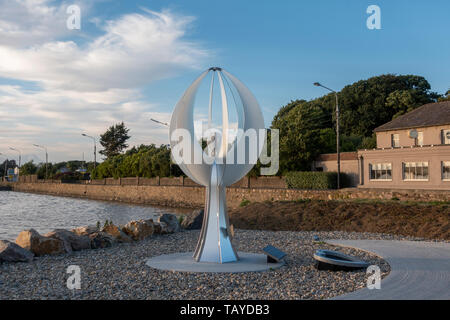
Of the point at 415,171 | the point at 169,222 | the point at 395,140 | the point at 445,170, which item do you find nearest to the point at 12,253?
the point at 169,222

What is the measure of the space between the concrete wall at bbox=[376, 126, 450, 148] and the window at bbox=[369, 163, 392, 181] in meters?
4.44

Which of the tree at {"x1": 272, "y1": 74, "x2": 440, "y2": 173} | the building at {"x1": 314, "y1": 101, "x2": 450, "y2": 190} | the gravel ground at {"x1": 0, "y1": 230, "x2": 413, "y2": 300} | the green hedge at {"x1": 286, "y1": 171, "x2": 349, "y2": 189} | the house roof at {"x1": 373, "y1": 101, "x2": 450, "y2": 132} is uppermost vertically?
the tree at {"x1": 272, "y1": 74, "x2": 440, "y2": 173}

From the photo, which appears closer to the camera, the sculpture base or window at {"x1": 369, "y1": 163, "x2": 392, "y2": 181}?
the sculpture base

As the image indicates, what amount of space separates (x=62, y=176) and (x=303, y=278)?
316 ft

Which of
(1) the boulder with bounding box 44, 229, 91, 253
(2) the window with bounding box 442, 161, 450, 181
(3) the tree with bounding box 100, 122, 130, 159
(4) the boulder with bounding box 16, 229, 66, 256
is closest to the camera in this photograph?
(4) the boulder with bounding box 16, 229, 66, 256

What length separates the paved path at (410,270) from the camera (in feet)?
22.9

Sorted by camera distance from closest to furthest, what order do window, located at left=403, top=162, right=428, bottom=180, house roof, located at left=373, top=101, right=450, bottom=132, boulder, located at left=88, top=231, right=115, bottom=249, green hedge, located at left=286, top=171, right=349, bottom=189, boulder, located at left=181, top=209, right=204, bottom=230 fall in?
boulder, located at left=88, top=231, right=115, bottom=249 → boulder, located at left=181, top=209, right=204, bottom=230 → window, located at left=403, top=162, right=428, bottom=180 → house roof, located at left=373, top=101, right=450, bottom=132 → green hedge, located at left=286, top=171, right=349, bottom=189

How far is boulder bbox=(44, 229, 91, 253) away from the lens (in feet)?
39.6

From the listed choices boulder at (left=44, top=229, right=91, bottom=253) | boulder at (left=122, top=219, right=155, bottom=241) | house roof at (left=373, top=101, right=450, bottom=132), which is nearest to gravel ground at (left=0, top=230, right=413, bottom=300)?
boulder at (left=44, top=229, right=91, bottom=253)

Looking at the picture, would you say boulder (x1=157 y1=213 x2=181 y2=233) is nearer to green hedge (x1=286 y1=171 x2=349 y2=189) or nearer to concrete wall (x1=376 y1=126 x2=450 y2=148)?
green hedge (x1=286 y1=171 x2=349 y2=189)

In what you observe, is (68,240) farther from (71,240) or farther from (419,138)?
(419,138)

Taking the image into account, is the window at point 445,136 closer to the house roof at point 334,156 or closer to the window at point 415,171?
the window at point 415,171

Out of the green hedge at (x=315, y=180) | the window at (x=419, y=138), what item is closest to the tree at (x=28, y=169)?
the green hedge at (x=315, y=180)
